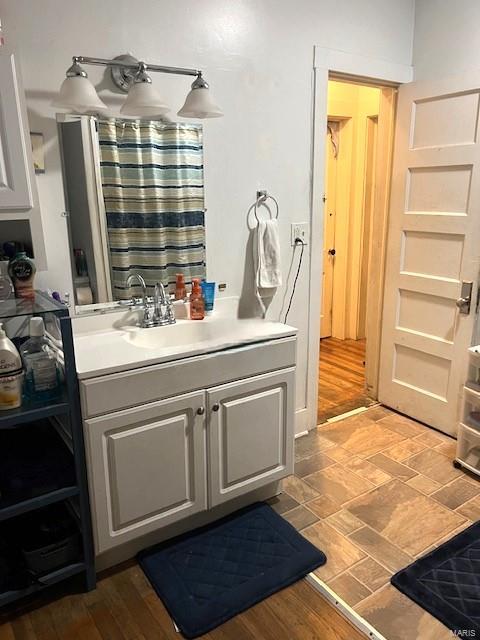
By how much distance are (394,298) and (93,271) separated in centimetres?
196

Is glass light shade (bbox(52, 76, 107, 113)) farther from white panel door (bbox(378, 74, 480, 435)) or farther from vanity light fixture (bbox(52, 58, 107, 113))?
white panel door (bbox(378, 74, 480, 435))

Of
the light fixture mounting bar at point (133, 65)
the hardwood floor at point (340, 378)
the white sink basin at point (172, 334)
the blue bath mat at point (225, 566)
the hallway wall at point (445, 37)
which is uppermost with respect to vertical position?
the hallway wall at point (445, 37)

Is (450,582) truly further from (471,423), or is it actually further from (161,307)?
(161,307)

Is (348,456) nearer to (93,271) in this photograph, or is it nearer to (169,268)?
(169,268)

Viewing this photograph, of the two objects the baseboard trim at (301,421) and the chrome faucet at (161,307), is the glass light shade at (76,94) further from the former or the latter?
the baseboard trim at (301,421)

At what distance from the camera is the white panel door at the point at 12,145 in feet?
5.18

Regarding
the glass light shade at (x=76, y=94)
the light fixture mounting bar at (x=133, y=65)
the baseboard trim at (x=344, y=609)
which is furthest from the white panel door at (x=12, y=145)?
the baseboard trim at (x=344, y=609)

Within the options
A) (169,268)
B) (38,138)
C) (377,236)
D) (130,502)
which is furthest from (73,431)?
(377,236)

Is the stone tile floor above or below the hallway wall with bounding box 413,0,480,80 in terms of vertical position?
below

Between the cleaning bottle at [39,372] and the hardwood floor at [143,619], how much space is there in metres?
0.80

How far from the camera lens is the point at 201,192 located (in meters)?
2.35

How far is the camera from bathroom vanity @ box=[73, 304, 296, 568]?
1787 mm

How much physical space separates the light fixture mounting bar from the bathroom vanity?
1.03 metres

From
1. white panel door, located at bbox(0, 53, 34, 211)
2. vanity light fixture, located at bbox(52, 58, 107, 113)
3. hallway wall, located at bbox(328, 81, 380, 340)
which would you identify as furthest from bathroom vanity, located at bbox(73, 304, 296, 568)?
hallway wall, located at bbox(328, 81, 380, 340)
